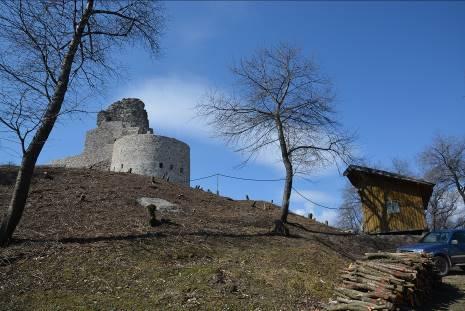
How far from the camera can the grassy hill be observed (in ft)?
32.4

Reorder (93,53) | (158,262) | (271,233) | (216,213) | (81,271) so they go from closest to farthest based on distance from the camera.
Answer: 1. (81,271)
2. (158,262)
3. (93,53)
4. (271,233)
5. (216,213)

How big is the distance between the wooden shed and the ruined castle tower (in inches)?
582

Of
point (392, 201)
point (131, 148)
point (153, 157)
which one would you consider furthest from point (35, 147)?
point (131, 148)

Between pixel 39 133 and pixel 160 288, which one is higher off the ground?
pixel 39 133

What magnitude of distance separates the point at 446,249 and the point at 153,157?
80.5 ft

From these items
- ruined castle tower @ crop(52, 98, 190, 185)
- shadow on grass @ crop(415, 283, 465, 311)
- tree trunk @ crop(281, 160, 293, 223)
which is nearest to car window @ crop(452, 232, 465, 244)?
shadow on grass @ crop(415, 283, 465, 311)

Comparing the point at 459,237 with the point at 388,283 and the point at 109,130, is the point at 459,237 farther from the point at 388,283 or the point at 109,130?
the point at 109,130

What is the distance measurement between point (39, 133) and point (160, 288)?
225 inches

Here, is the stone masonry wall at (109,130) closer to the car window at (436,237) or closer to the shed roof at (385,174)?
the shed roof at (385,174)

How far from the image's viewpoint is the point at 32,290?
31.9ft

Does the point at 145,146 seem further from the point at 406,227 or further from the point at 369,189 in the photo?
the point at 406,227

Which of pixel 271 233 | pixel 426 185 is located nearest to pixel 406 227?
pixel 426 185

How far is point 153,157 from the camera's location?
35.7m

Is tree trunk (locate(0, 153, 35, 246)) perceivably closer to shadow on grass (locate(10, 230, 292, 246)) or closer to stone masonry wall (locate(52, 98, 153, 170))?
shadow on grass (locate(10, 230, 292, 246))
